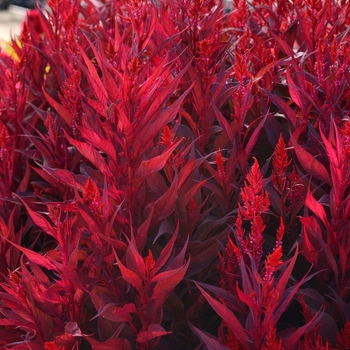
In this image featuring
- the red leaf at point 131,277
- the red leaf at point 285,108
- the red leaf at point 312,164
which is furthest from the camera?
the red leaf at point 285,108

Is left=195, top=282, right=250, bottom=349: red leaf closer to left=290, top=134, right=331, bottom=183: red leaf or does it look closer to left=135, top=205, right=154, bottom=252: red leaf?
left=135, top=205, right=154, bottom=252: red leaf

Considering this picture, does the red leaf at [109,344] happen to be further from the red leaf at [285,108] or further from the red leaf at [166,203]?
→ the red leaf at [285,108]

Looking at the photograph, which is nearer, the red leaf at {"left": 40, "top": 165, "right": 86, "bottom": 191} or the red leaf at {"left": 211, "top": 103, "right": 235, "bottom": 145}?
the red leaf at {"left": 40, "top": 165, "right": 86, "bottom": 191}

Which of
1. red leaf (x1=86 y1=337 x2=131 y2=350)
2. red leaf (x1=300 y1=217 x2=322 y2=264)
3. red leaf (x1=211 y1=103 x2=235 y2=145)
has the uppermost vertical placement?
red leaf (x1=211 y1=103 x2=235 y2=145)

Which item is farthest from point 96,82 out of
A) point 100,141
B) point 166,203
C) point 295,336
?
point 295,336

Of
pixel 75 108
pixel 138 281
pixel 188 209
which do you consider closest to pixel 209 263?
pixel 188 209

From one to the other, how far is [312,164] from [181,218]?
298 mm

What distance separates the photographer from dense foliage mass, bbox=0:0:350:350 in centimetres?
102

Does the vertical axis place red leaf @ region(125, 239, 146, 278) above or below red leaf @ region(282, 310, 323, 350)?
above

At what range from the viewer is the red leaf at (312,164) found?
1194 millimetres

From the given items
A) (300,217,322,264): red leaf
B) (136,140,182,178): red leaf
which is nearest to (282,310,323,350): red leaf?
(300,217,322,264): red leaf

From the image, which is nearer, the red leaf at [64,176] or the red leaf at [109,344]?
the red leaf at [109,344]

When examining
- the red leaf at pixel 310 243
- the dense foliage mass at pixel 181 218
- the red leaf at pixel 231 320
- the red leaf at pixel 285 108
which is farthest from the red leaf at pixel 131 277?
the red leaf at pixel 285 108

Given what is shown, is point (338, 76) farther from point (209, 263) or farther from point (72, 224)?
point (72, 224)
